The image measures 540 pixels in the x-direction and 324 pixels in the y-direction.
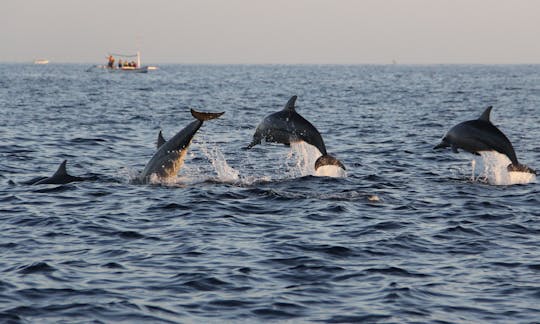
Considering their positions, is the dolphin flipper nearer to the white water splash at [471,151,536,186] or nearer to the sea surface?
the sea surface

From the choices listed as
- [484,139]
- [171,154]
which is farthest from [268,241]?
[484,139]

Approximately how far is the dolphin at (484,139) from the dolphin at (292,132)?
9.57ft

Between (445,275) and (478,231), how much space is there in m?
3.04

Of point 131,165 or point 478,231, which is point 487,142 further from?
point 131,165

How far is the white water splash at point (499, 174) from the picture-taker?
19.3 meters

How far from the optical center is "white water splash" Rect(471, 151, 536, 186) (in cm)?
1933

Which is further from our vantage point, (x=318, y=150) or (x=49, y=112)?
(x=49, y=112)

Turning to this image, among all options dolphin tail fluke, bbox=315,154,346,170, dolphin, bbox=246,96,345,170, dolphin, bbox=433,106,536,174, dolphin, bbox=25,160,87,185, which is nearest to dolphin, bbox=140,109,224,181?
dolphin, bbox=25,160,87,185

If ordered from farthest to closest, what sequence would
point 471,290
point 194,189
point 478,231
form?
point 194,189, point 478,231, point 471,290

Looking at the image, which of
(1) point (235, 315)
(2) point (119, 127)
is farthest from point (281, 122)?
(2) point (119, 127)

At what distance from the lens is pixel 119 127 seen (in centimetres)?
3528

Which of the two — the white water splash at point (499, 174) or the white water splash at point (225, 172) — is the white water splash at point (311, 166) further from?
the white water splash at point (499, 174)

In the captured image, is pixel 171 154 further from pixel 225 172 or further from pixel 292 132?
pixel 292 132

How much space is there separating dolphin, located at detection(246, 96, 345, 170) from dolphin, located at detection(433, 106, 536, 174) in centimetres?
292
